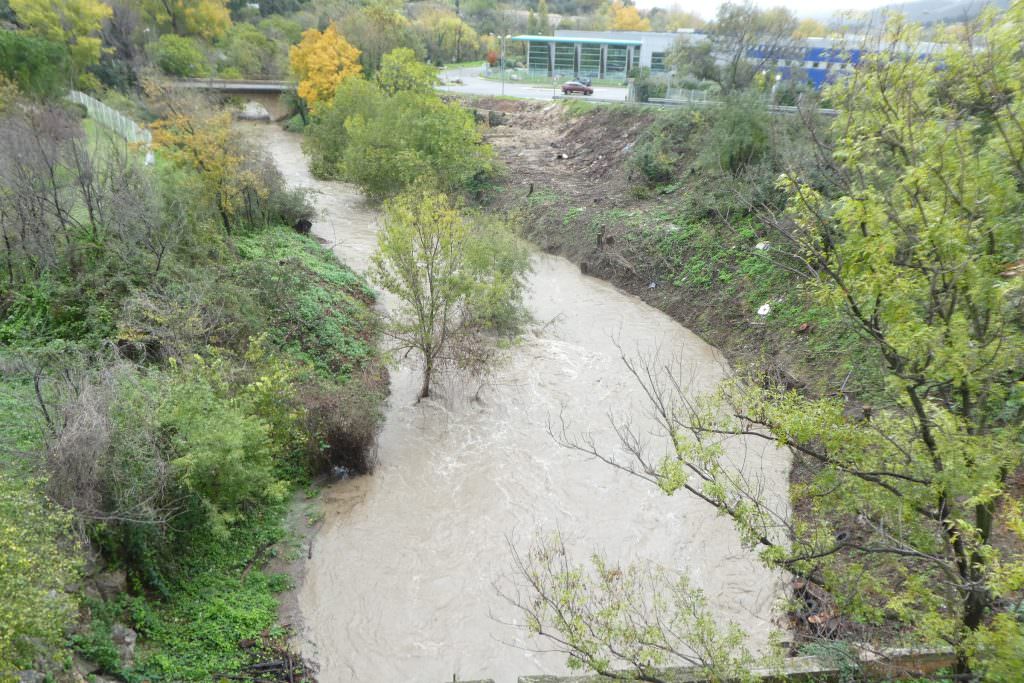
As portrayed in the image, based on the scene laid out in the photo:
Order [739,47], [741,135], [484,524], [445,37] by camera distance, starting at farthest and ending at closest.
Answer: [445,37] < [739,47] < [741,135] < [484,524]

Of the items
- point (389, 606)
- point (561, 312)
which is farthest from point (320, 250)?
point (389, 606)

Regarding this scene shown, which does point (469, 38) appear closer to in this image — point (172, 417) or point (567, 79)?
point (567, 79)

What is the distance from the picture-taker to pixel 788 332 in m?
18.8

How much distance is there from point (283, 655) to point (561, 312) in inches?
578

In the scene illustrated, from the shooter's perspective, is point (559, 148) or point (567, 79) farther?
point (567, 79)

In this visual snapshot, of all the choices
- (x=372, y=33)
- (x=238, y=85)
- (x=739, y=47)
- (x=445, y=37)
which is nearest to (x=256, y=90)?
(x=238, y=85)

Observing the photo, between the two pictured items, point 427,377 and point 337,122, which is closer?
point 427,377

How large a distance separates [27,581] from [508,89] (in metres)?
49.6

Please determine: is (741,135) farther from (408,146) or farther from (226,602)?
(226,602)

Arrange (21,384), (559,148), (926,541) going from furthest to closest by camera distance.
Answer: (559,148) < (21,384) < (926,541)

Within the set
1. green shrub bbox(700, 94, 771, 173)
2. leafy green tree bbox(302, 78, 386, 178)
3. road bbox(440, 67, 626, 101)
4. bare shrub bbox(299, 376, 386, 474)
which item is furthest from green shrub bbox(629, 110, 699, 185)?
bare shrub bbox(299, 376, 386, 474)

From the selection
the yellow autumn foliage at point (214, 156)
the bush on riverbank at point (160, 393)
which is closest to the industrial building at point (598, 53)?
the yellow autumn foliage at point (214, 156)

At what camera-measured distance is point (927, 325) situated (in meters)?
6.04

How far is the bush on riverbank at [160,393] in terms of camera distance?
8.52 m
